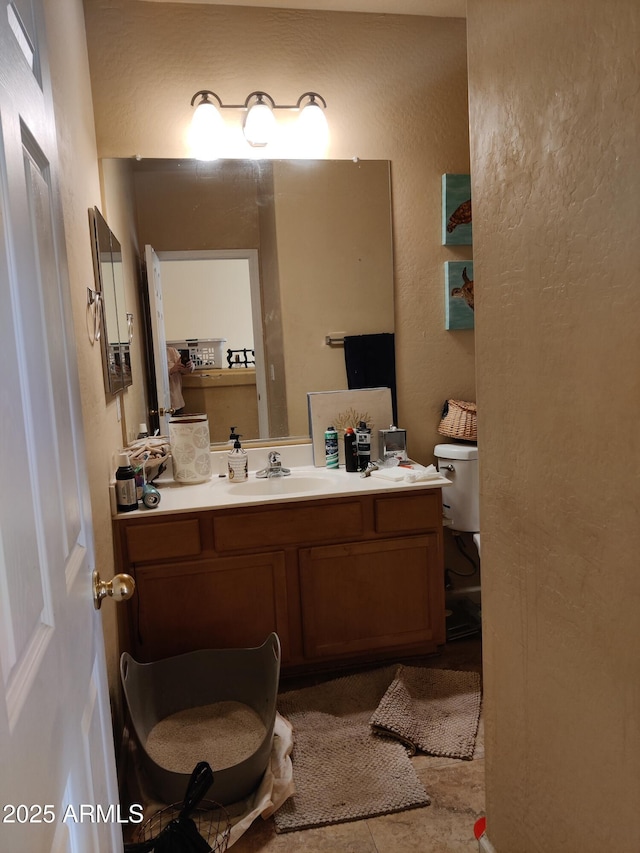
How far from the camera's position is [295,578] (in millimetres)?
2322

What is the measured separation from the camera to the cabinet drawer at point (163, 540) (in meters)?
2.18

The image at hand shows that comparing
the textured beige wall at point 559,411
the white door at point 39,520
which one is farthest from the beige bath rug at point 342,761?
the white door at point 39,520

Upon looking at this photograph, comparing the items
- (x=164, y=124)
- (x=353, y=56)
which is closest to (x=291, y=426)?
(x=164, y=124)

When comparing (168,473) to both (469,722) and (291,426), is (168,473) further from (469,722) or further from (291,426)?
(469,722)

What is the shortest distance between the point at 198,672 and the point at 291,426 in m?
1.12

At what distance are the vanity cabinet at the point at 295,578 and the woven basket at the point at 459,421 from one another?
16.9 inches

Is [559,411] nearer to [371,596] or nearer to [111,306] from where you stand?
[371,596]

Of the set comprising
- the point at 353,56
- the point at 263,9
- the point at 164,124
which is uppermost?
the point at 263,9

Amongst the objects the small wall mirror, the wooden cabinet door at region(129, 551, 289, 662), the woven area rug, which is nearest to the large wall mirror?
the small wall mirror

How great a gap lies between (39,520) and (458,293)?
2448mm

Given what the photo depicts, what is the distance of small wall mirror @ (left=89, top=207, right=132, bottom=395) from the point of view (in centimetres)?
202

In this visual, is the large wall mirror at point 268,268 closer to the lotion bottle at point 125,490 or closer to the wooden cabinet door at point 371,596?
the lotion bottle at point 125,490

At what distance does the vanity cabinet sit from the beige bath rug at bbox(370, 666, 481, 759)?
6.9 inches

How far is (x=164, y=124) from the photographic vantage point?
248 cm
